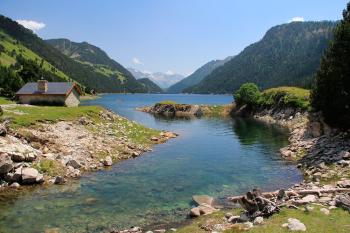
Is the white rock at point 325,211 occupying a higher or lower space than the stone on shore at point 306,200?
higher

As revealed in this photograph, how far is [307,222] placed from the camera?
22.2 meters

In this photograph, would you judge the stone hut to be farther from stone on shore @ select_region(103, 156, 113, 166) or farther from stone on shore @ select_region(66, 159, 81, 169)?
stone on shore @ select_region(66, 159, 81, 169)

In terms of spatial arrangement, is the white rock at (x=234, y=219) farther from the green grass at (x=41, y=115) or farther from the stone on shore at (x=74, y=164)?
the green grass at (x=41, y=115)

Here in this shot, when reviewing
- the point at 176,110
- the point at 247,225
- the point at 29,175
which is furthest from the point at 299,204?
the point at 176,110

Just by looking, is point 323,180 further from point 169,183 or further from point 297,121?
point 297,121

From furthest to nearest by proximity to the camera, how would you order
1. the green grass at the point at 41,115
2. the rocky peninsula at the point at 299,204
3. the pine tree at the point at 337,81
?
the pine tree at the point at 337,81
the green grass at the point at 41,115
the rocky peninsula at the point at 299,204

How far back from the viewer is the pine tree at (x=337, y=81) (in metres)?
50.0

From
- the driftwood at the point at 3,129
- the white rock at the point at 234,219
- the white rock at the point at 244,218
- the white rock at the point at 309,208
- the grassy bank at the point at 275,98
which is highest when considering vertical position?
the grassy bank at the point at 275,98

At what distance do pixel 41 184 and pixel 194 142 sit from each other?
35.4 meters

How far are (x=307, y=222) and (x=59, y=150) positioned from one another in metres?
30.6

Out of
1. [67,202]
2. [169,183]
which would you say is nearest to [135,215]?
[67,202]

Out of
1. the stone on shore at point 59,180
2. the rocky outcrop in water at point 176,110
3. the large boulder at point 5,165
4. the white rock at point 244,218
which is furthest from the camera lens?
the rocky outcrop in water at point 176,110

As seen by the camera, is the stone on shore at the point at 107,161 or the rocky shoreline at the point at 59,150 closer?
the rocky shoreline at the point at 59,150

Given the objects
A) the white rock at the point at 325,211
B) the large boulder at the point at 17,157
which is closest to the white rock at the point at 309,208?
the white rock at the point at 325,211
